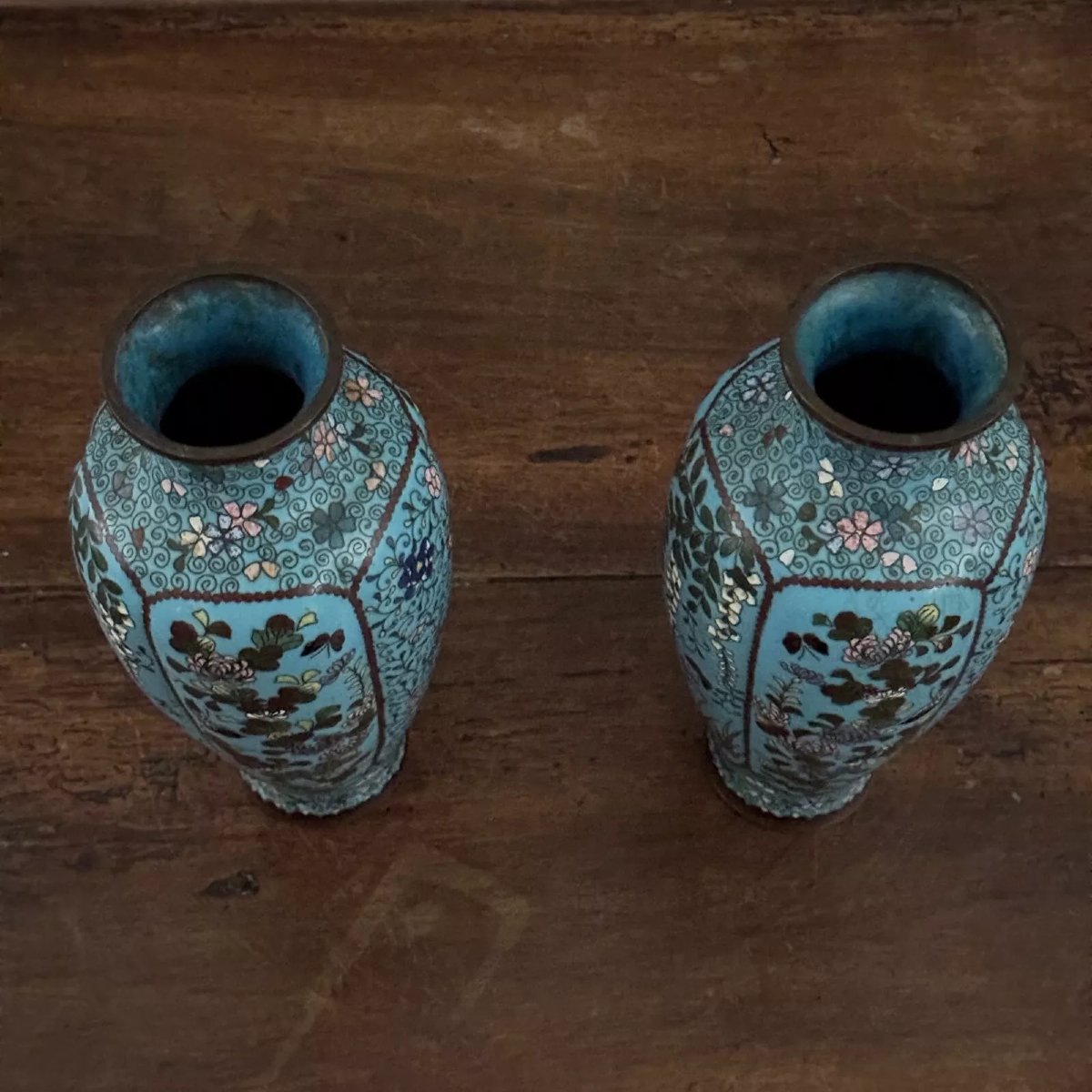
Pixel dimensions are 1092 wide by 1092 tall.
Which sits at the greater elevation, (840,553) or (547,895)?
(840,553)

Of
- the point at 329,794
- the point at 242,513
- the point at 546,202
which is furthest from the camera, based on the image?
the point at 546,202

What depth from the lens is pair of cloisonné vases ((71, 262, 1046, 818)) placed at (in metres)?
0.56

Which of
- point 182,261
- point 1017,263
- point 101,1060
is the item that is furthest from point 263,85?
point 101,1060

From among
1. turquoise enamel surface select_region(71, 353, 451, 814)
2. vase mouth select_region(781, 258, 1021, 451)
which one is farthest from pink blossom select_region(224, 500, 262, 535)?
vase mouth select_region(781, 258, 1021, 451)

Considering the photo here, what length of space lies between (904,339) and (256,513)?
0.88ft

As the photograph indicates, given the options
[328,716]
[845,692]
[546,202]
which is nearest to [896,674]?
[845,692]

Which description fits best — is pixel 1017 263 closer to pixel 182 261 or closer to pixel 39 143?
pixel 182 261

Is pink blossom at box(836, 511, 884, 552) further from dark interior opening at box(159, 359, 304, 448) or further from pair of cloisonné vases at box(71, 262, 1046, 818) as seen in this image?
dark interior opening at box(159, 359, 304, 448)

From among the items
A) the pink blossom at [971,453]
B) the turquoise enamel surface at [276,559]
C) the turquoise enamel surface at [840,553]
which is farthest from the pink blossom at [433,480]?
the pink blossom at [971,453]

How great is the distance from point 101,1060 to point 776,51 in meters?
0.79

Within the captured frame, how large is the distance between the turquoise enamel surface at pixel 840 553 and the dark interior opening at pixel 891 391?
0.08 feet

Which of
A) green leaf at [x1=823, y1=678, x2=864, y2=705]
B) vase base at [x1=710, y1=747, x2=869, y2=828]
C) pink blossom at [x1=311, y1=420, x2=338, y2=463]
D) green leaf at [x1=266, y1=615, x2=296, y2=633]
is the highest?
pink blossom at [x1=311, y1=420, x2=338, y2=463]

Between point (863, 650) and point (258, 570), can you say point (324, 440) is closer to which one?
point (258, 570)

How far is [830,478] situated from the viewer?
56cm
